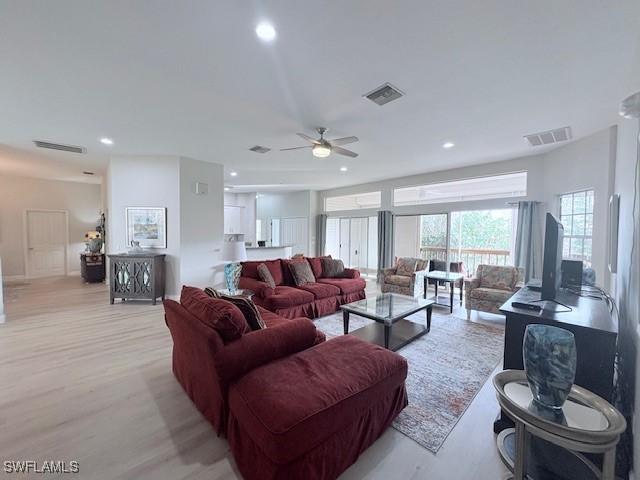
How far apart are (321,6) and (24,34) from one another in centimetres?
217

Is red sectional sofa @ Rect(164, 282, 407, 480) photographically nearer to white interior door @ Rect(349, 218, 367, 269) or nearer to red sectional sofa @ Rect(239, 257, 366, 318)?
red sectional sofa @ Rect(239, 257, 366, 318)

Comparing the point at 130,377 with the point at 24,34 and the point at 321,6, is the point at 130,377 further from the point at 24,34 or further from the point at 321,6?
the point at 321,6

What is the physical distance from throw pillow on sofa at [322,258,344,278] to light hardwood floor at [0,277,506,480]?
2883 mm

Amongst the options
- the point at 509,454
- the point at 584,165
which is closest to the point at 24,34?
the point at 509,454

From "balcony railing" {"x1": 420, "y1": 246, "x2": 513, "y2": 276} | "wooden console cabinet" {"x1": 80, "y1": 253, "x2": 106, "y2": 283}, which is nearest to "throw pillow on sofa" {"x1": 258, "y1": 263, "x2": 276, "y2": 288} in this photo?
"balcony railing" {"x1": 420, "y1": 246, "x2": 513, "y2": 276}

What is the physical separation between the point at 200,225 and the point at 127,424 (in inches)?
160

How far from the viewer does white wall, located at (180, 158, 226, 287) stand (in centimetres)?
529

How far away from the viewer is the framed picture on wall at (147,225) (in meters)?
5.25

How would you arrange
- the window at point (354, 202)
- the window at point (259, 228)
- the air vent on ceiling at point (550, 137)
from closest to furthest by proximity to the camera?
the air vent on ceiling at point (550, 137) < the window at point (354, 202) < the window at point (259, 228)

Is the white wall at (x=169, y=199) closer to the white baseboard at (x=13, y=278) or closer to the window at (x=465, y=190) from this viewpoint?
the white baseboard at (x=13, y=278)

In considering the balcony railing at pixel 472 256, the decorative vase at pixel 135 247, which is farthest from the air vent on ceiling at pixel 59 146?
the balcony railing at pixel 472 256
